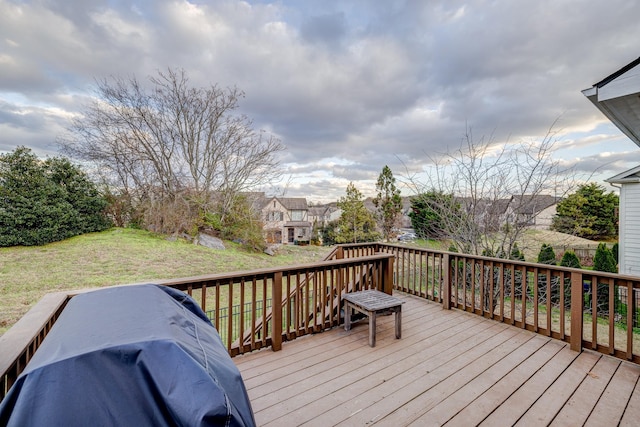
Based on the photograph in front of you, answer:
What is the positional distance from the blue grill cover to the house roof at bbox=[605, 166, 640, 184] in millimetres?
9311

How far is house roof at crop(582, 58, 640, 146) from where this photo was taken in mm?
2643

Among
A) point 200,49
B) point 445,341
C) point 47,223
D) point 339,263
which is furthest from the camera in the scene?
point 47,223

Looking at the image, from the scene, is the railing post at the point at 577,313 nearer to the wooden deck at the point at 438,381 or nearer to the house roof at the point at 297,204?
the wooden deck at the point at 438,381

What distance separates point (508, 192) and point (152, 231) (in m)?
11.9

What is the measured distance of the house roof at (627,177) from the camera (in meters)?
6.29

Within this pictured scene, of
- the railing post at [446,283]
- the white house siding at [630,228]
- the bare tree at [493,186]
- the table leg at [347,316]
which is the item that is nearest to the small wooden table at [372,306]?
the table leg at [347,316]

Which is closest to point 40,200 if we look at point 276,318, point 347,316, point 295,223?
point 276,318

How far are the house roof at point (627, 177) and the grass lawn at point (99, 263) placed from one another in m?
7.47

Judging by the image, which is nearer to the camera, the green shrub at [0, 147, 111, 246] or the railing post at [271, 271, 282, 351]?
the railing post at [271, 271, 282, 351]

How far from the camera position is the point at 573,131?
5.15m

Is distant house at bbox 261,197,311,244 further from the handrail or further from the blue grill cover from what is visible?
the blue grill cover

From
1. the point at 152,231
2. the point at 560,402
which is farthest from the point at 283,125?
the point at 560,402

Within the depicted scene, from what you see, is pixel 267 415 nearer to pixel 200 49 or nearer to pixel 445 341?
pixel 445 341

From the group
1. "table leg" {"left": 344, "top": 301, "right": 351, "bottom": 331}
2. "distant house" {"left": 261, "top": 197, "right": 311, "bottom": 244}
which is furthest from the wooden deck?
"distant house" {"left": 261, "top": 197, "right": 311, "bottom": 244}
